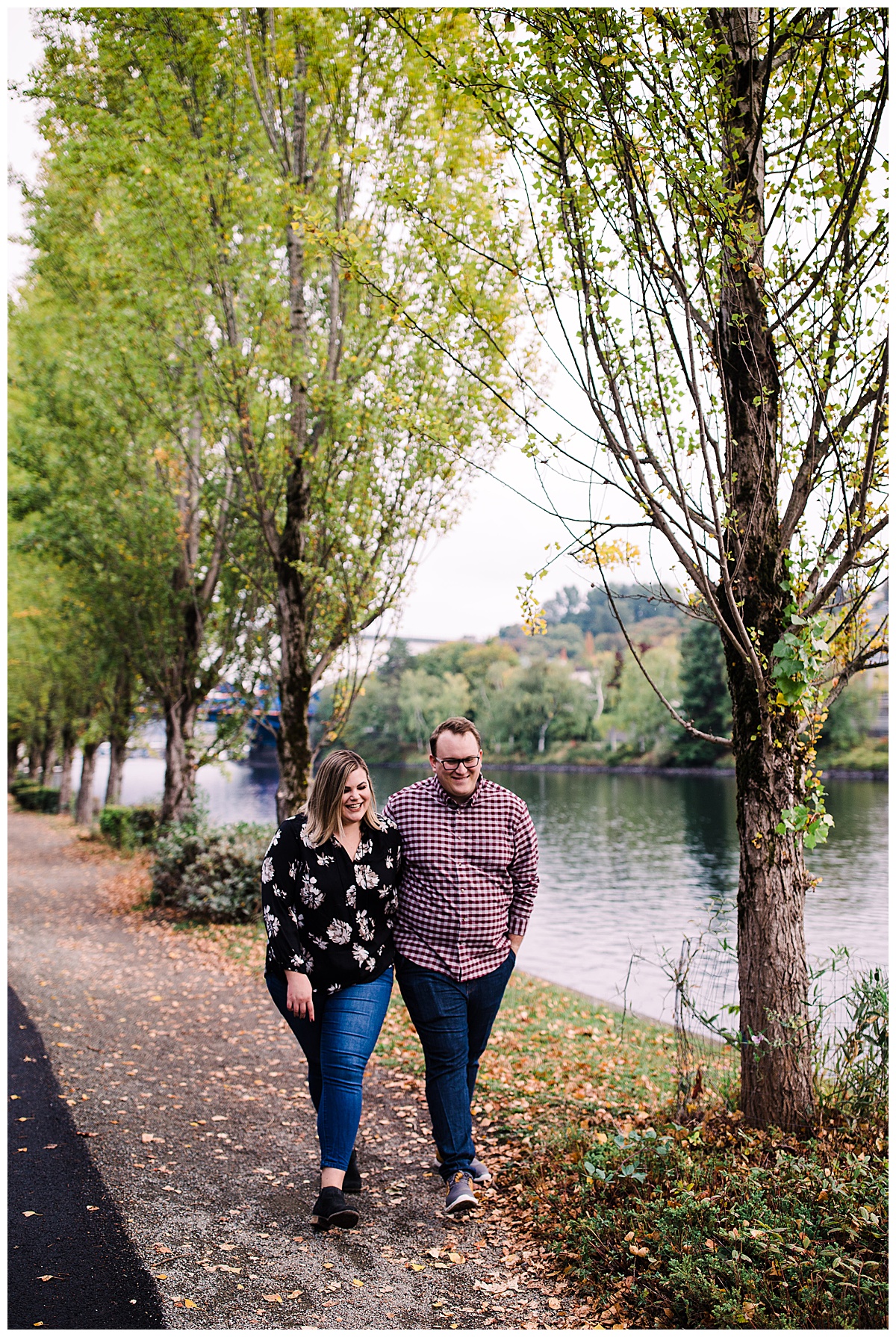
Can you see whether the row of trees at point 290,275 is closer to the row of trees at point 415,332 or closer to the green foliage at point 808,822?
the row of trees at point 415,332

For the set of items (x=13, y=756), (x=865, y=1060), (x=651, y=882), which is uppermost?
(x=865, y=1060)

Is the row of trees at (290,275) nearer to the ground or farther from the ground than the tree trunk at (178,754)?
farther from the ground

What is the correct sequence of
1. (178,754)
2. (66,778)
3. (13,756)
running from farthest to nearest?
1. (13,756)
2. (66,778)
3. (178,754)

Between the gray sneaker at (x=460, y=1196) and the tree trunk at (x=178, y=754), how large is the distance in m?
13.1

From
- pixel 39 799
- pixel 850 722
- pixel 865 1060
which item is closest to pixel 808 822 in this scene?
Result: pixel 865 1060

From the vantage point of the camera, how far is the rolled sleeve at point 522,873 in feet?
14.9

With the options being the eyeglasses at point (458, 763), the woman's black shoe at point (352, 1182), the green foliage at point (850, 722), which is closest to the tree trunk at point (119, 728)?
the woman's black shoe at point (352, 1182)

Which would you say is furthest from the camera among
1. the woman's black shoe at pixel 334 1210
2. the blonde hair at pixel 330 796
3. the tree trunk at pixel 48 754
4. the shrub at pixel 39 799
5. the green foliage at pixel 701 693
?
the green foliage at pixel 701 693

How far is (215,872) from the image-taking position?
41.5 ft

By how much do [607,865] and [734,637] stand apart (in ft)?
63.2

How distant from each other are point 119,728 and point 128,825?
276 centimetres

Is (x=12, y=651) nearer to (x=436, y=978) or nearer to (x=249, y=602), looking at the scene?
(x=249, y=602)

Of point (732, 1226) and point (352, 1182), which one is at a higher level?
point (732, 1226)

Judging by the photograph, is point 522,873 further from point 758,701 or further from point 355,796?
point 758,701
